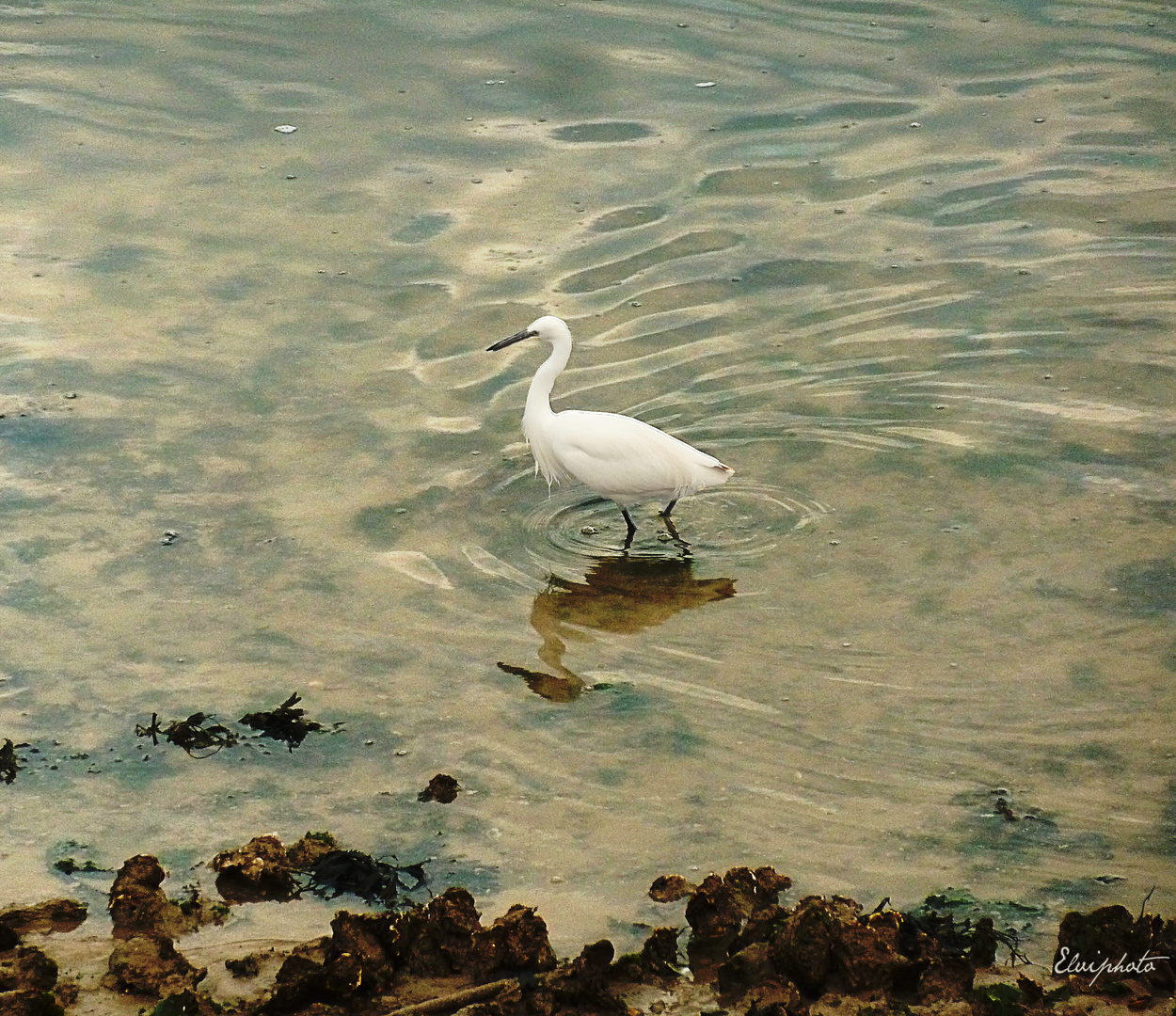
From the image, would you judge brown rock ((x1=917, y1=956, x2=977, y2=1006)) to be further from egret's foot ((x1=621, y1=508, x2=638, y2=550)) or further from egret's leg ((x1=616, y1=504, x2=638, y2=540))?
egret's leg ((x1=616, y1=504, x2=638, y2=540))

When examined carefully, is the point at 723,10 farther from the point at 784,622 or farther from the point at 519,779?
the point at 519,779

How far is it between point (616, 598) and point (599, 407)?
2.21m

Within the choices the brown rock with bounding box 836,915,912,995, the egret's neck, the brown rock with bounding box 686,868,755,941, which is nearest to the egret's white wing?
the egret's neck

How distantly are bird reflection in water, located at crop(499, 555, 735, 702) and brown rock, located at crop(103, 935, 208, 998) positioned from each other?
278cm

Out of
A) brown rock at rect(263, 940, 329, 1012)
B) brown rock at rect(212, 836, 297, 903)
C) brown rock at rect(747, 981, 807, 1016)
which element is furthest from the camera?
brown rock at rect(212, 836, 297, 903)

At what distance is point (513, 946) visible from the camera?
17.3 feet

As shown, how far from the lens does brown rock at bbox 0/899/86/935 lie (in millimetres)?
5758

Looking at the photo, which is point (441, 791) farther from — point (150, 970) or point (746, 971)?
point (746, 971)

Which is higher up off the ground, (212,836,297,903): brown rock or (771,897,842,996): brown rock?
(771,897,842,996): brown rock

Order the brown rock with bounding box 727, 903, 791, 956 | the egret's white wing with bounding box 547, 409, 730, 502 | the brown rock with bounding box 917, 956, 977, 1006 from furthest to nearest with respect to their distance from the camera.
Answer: the egret's white wing with bounding box 547, 409, 730, 502 < the brown rock with bounding box 727, 903, 791, 956 < the brown rock with bounding box 917, 956, 977, 1006

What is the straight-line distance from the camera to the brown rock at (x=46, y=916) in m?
5.76

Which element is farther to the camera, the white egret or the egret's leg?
the egret's leg

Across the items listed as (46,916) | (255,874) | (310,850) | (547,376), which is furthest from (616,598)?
(46,916)

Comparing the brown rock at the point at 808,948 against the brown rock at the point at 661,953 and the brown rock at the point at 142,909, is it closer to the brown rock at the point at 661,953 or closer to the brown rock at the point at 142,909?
the brown rock at the point at 661,953
